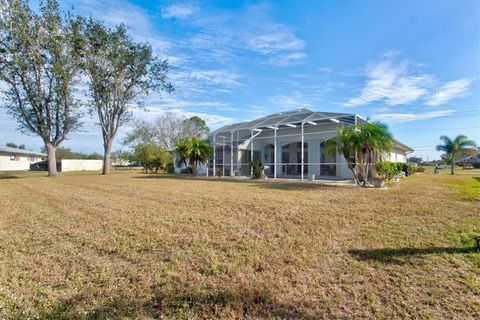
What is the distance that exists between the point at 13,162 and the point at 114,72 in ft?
125

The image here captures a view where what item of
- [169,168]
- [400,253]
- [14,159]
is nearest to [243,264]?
[400,253]

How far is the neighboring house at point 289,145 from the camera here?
15430 millimetres

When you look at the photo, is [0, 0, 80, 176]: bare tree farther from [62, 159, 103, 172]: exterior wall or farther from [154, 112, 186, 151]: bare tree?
[62, 159, 103, 172]: exterior wall

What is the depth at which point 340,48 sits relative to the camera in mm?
13383

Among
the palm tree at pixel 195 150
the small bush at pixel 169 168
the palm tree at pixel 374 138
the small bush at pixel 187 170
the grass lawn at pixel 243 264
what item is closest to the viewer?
the grass lawn at pixel 243 264

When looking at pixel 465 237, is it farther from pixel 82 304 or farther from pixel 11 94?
pixel 11 94

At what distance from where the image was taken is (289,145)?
19.3m

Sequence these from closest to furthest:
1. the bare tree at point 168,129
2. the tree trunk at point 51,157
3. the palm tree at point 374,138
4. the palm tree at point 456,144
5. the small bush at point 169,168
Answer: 1. the palm tree at point 374,138
2. the tree trunk at point 51,157
3. the palm tree at point 456,144
4. the small bush at point 169,168
5. the bare tree at point 168,129

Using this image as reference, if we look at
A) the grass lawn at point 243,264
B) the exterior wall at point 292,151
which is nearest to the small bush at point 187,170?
the exterior wall at point 292,151

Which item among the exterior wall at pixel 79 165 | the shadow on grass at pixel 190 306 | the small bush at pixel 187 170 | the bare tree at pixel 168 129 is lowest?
the shadow on grass at pixel 190 306

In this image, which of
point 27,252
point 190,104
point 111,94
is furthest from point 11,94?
point 27,252

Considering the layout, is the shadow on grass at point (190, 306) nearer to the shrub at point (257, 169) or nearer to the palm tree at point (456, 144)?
Result: the shrub at point (257, 169)

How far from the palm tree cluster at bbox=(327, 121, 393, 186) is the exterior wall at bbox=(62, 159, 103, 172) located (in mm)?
45585

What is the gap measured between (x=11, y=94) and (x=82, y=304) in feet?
78.1
